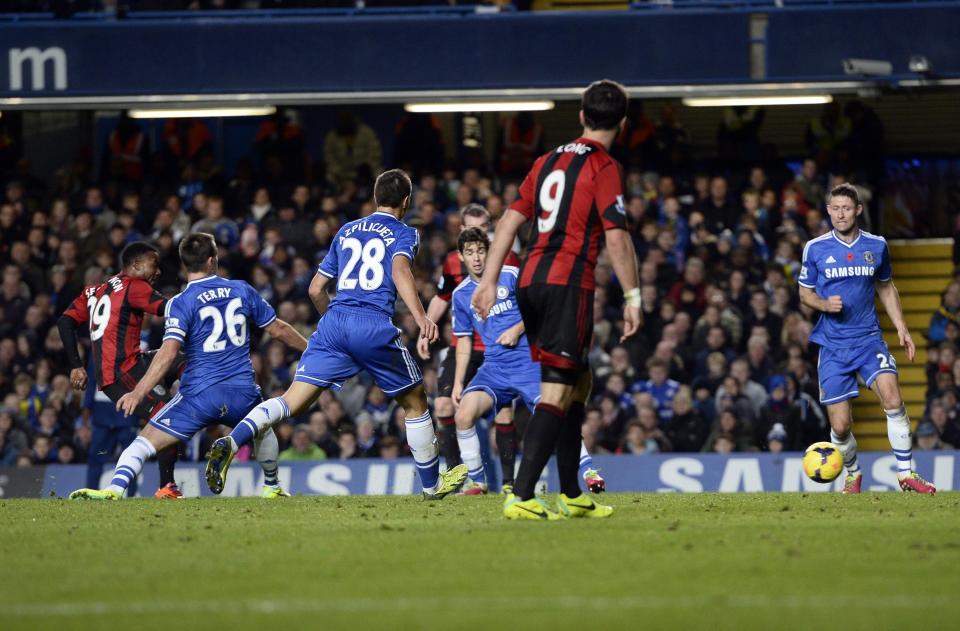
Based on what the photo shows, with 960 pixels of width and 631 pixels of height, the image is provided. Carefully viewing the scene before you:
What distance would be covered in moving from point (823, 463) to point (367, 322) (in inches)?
145

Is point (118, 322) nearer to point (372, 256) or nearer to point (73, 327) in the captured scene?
point (73, 327)

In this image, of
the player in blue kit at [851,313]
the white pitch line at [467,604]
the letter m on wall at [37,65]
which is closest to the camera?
the white pitch line at [467,604]

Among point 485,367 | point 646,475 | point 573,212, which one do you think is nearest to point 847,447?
point 485,367

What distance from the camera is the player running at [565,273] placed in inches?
313

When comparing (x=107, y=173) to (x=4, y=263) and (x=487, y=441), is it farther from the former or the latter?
(x=487, y=441)

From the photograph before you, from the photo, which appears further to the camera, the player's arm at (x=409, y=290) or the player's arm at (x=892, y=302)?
the player's arm at (x=892, y=302)

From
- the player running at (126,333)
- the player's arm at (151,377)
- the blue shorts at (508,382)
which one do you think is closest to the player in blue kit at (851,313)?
the blue shorts at (508,382)

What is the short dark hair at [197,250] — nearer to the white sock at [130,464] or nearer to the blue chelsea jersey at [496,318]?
the white sock at [130,464]

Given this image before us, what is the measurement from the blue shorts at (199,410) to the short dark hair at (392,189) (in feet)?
6.78

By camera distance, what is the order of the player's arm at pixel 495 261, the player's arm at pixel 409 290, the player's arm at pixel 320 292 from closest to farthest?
the player's arm at pixel 495 261
the player's arm at pixel 409 290
the player's arm at pixel 320 292

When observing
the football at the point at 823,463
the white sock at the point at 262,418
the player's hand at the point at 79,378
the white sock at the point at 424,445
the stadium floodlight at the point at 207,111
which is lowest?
the football at the point at 823,463

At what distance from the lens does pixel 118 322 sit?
493 inches

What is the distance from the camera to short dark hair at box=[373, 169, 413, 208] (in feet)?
34.1

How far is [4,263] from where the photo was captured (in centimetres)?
2041
